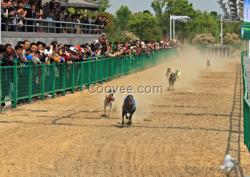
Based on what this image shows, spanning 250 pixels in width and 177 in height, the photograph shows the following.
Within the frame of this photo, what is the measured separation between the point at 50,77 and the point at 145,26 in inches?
2284

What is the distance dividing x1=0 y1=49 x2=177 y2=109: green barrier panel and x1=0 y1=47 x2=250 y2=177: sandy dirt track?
0.43 m

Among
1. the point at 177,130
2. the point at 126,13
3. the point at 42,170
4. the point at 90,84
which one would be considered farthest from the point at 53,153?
the point at 126,13

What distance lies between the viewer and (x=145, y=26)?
74.8 meters

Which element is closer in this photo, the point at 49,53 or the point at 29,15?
the point at 49,53

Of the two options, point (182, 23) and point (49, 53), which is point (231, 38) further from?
point (49, 53)

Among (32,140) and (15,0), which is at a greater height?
(15,0)

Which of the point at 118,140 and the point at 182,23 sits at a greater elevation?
the point at 182,23

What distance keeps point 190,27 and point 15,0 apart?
6206cm

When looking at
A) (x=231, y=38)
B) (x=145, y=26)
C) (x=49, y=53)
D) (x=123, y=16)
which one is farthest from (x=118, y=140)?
(x=231, y=38)

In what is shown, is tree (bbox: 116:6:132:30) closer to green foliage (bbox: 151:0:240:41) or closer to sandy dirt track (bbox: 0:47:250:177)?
green foliage (bbox: 151:0:240:41)

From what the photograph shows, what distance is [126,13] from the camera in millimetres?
81438

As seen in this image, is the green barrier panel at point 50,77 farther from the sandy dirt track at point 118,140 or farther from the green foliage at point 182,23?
the green foliage at point 182,23

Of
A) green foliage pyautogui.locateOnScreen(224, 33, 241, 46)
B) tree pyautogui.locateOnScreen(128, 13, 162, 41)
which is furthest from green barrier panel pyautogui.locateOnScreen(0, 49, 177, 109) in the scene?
green foliage pyautogui.locateOnScreen(224, 33, 241, 46)

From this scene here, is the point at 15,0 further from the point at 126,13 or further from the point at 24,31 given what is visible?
the point at 126,13
